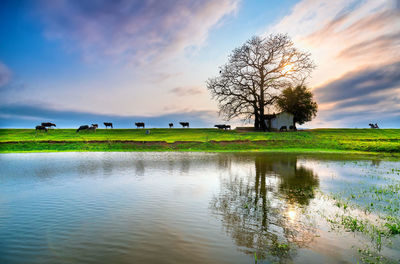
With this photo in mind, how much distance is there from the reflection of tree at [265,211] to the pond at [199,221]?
3 cm

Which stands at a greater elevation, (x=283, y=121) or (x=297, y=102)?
(x=297, y=102)

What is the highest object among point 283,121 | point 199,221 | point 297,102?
point 297,102

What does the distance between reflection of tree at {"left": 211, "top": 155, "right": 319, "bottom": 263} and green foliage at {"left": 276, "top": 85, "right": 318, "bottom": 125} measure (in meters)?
48.9

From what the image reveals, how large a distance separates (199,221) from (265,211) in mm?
2178

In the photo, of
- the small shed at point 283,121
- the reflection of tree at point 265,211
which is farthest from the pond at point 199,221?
the small shed at point 283,121

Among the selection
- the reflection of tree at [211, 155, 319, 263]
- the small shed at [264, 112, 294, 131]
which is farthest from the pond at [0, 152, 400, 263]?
the small shed at [264, 112, 294, 131]

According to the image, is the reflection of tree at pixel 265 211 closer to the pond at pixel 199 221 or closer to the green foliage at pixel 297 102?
the pond at pixel 199 221

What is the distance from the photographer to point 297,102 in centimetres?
5906

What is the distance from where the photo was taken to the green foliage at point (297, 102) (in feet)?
192

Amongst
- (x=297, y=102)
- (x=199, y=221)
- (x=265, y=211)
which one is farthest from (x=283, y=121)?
(x=199, y=221)

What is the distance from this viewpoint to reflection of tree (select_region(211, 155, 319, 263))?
499cm

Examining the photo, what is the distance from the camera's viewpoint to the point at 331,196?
9094mm

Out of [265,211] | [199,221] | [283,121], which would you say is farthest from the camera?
[283,121]

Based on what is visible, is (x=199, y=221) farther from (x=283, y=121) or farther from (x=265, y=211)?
(x=283, y=121)
